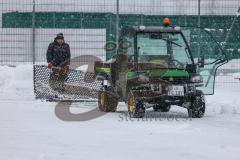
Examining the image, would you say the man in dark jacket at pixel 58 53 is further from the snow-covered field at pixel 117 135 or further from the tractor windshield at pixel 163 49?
the tractor windshield at pixel 163 49

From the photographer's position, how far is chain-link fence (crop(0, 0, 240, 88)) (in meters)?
17.7

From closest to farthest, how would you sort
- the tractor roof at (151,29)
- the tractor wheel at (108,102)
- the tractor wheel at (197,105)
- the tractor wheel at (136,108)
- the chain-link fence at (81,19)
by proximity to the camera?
the tractor wheel at (136,108)
the tractor wheel at (197,105)
the tractor roof at (151,29)
the tractor wheel at (108,102)
the chain-link fence at (81,19)

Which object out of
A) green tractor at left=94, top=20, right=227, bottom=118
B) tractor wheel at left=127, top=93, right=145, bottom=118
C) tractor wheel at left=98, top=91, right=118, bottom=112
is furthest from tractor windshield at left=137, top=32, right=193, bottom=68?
tractor wheel at left=98, top=91, right=118, bottom=112

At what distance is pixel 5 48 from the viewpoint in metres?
17.9

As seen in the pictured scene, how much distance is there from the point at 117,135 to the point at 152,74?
9.15ft

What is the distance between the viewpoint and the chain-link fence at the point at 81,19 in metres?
17.7

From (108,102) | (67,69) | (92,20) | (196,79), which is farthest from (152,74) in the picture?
(92,20)

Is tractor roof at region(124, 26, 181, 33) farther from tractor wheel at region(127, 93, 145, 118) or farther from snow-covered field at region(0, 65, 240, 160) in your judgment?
snow-covered field at region(0, 65, 240, 160)

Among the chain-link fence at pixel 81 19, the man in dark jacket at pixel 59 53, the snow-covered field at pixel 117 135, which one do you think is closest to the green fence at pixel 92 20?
the chain-link fence at pixel 81 19

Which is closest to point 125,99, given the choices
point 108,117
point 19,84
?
point 108,117

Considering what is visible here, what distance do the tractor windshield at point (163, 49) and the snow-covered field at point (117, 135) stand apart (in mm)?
1067

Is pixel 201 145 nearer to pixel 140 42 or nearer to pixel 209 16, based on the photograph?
pixel 140 42

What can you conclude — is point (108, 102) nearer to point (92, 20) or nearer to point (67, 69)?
point (67, 69)

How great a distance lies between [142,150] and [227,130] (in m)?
2.79
